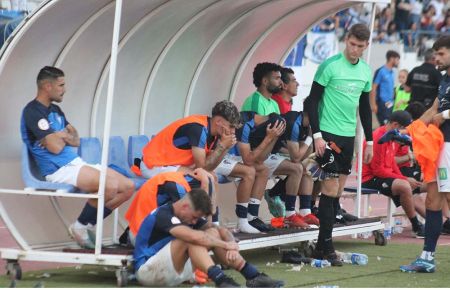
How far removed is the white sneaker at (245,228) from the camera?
11527 mm

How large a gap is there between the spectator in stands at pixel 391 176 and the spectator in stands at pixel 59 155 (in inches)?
185

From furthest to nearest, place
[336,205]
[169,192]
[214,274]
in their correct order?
[336,205] → [169,192] → [214,274]

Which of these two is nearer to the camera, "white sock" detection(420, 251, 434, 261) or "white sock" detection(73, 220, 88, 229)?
"white sock" detection(73, 220, 88, 229)

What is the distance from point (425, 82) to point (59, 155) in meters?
9.54

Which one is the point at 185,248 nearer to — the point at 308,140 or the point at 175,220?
the point at 175,220

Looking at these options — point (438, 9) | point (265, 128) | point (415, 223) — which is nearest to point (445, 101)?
point (265, 128)

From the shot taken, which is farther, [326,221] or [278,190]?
[278,190]

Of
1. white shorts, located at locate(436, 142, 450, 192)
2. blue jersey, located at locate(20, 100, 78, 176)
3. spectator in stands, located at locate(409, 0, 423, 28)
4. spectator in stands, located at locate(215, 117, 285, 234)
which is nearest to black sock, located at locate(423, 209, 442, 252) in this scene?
white shorts, located at locate(436, 142, 450, 192)

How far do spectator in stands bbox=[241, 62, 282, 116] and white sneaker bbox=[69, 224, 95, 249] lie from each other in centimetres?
292

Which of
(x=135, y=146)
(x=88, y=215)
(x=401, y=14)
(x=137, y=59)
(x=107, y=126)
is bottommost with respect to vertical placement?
(x=88, y=215)

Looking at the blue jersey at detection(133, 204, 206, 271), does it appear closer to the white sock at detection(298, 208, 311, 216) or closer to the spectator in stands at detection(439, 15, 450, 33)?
the white sock at detection(298, 208, 311, 216)

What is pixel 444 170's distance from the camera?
10.3 meters

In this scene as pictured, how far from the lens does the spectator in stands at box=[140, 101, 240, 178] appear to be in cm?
1047

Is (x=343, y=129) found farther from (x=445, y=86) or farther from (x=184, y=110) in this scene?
(x=184, y=110)
